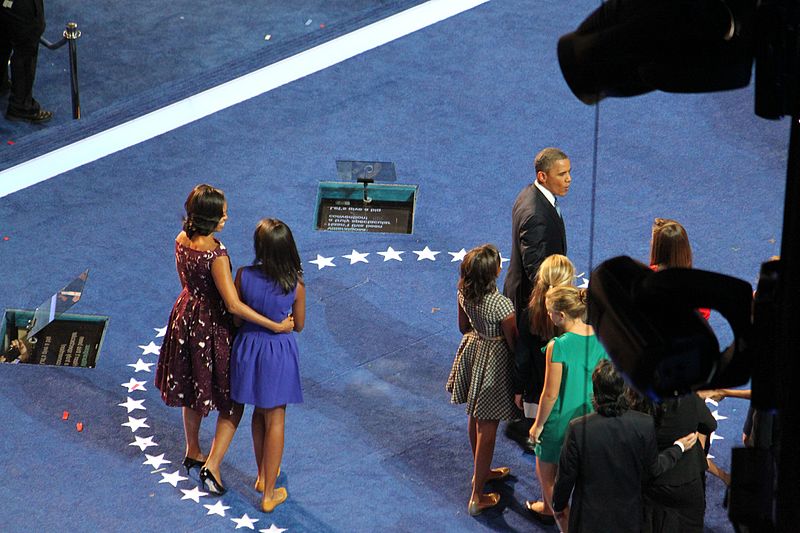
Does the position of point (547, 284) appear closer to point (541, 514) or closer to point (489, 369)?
point (489, 369)

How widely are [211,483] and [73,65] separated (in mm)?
4712

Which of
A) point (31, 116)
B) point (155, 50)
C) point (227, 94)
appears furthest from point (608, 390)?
point (155, 50)

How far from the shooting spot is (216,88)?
A: 11539mm

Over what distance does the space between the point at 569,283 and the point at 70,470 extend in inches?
118

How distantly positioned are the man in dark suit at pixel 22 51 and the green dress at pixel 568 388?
5724 millimetres

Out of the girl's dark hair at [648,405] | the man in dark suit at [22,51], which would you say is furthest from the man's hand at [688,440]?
A: the man in dark suit at [22,51]

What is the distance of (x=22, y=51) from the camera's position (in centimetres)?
1081

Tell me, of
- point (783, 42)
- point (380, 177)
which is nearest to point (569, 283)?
point (380, 177)

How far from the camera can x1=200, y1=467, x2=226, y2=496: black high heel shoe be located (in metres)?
7.46

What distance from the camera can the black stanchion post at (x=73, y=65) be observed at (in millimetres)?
10711

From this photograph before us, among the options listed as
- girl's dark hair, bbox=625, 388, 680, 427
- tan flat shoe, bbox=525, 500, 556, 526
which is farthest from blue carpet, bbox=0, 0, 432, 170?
girl's dark hair, bbox=625, 388, 680, 427

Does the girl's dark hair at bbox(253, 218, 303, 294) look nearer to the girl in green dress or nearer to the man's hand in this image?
the girl in green dress

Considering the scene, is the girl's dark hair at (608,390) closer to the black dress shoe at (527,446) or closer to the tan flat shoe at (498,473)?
the tan flat shoe at (498,473)

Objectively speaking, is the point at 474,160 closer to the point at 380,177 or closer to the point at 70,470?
the point at 380,177
